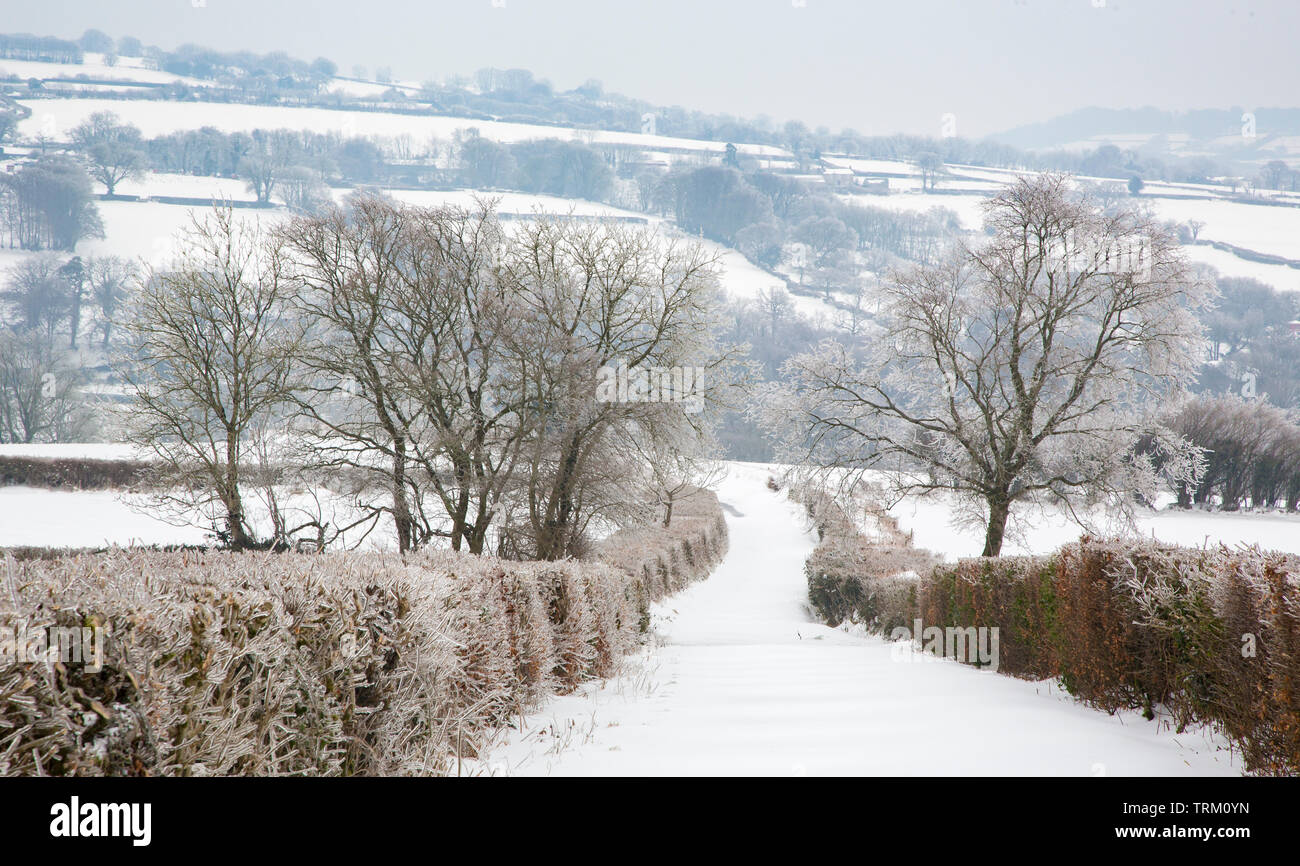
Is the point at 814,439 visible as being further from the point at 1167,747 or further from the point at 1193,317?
the point at 1167,747

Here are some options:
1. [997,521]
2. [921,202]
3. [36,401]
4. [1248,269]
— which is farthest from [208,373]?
[921,202]

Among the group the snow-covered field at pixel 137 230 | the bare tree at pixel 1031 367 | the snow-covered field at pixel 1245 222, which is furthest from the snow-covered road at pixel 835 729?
the snow-covered field at pixel 1245 222

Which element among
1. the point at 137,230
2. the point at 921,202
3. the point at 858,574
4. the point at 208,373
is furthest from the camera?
the point at 921,202

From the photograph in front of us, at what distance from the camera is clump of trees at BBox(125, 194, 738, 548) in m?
19.9

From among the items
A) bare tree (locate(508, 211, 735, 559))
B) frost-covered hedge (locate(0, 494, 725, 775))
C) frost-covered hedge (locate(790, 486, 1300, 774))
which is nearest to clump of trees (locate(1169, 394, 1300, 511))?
bare tree (locate(508, 211, 735, 559))

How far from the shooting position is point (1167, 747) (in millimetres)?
4367

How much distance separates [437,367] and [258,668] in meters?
20.2

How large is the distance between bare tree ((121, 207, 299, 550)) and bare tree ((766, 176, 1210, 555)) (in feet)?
47.7

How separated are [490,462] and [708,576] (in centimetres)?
1499

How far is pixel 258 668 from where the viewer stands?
9.34 feet

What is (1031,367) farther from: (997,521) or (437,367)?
(437,367)
